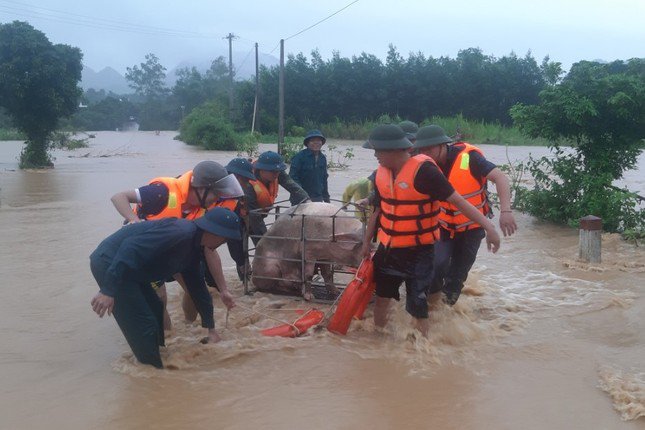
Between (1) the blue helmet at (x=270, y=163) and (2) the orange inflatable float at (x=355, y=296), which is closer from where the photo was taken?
(2) the orange inflatable float at (x=355, y=296)

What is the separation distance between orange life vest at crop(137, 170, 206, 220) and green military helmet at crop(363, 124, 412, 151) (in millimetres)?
1490

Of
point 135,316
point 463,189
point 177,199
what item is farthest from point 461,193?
point 135,316

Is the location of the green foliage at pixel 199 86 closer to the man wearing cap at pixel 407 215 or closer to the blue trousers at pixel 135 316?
the man wearing cap at pixel 407 215

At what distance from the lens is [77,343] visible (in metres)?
5.33

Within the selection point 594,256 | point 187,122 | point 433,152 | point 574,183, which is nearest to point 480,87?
point 187,122

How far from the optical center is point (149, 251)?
4176mm

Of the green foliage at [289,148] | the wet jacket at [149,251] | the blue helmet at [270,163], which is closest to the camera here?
the wet jacket at [149,251]

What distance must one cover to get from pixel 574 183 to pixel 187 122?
37.6m

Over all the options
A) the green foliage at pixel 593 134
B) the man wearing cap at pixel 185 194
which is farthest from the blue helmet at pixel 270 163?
the green foliage at pixel 593 134

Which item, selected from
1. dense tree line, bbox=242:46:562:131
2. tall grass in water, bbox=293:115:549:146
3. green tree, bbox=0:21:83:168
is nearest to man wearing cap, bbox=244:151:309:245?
green tree, bbox=0:21:83:168

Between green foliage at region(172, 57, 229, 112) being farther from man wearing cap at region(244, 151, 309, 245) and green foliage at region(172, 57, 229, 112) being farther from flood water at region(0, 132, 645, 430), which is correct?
flood water at region(0, 132, 645, 430)

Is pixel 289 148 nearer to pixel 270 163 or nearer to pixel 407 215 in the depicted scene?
pixel 270 163

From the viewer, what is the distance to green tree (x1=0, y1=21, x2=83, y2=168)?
2016 cm

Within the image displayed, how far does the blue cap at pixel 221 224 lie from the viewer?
13.8ft
